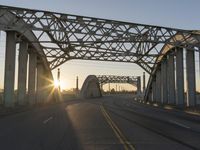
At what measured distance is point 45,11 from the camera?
121 ft

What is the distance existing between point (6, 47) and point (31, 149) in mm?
26535

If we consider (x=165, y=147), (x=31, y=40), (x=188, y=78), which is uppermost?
(x=31, y=40)

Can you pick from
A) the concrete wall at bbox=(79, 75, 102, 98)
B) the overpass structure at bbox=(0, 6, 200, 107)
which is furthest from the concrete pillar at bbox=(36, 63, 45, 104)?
the concrete wall at bbox=(79, 75, 102, 98)

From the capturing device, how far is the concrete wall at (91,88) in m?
123

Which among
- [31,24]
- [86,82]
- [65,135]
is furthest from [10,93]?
[86,82]

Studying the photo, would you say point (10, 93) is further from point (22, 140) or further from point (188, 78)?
point (22, 140)

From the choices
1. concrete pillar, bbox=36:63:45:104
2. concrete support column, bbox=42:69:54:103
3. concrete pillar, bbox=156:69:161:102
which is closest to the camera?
concrete pillar, bbox=36:63:45:104

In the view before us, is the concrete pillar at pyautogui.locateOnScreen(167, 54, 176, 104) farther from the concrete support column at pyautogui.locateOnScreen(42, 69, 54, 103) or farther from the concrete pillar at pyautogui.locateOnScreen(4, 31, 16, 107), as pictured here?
the concrete pillar at pyautogui.locateOnScreen(4, 31, 16, 107)

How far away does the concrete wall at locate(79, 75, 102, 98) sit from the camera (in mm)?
123188

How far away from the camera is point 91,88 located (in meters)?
144

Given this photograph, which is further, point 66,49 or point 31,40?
point 66,49

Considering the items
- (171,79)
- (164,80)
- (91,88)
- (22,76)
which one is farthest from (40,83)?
(91,88)

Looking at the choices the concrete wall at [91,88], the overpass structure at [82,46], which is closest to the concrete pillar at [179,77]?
the overpass structure at [82,46]

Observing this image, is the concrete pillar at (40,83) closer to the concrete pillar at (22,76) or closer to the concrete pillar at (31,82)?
the concrete pillar at (31,82)
